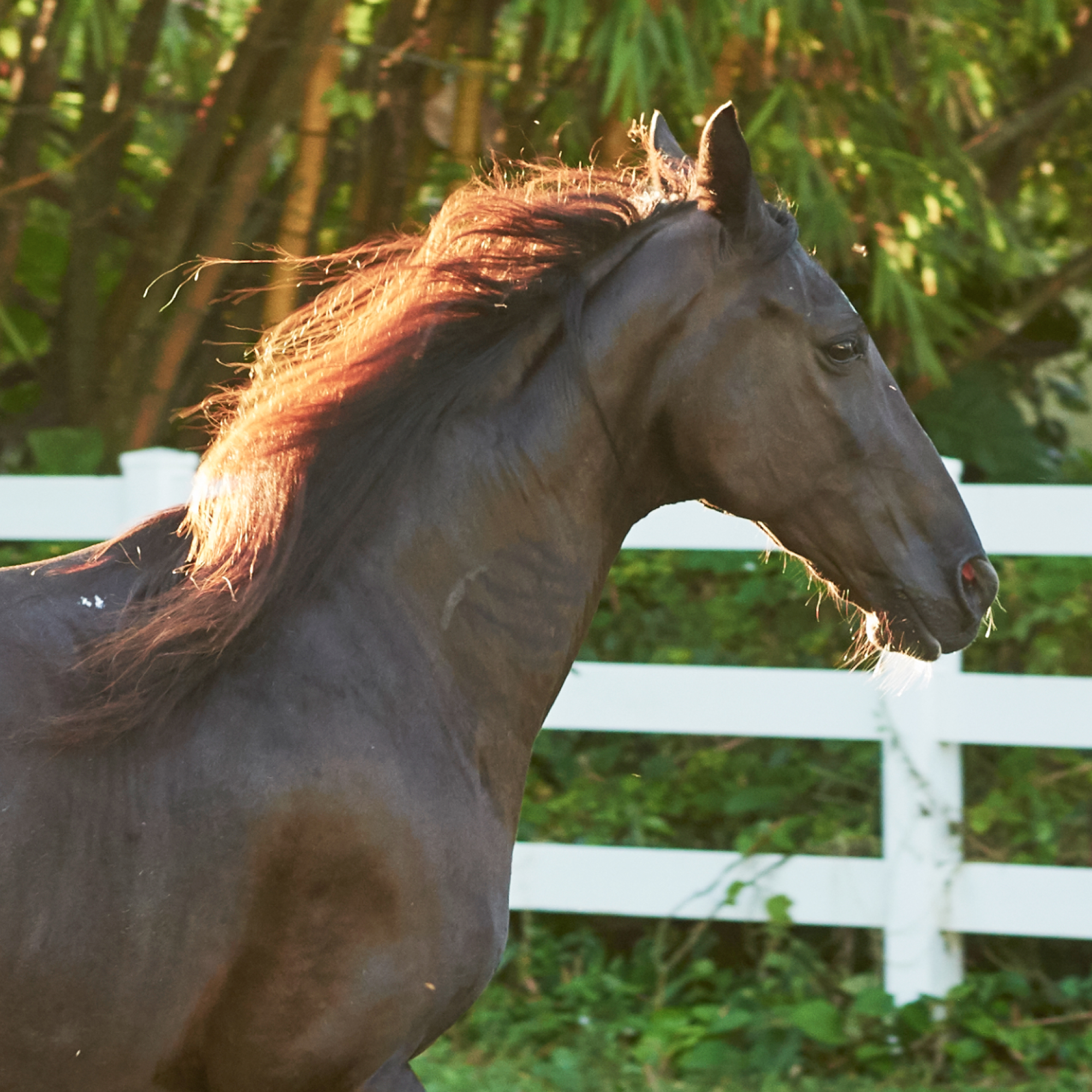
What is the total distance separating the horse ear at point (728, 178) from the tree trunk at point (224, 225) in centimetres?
292

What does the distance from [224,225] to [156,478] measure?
1344 millimetres

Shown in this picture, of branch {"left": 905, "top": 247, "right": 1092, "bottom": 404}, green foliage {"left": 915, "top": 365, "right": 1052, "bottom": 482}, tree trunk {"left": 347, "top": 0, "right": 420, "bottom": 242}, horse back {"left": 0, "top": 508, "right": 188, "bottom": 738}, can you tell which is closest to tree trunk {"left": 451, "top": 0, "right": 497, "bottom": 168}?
tree trunk {"left": 347, "top": 0, "right": 420, "bottom": 242}

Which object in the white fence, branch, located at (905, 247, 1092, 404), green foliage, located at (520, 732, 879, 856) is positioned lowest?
green foliage, located at (520, 732, 879, 856)

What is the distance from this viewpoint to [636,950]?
148 inches

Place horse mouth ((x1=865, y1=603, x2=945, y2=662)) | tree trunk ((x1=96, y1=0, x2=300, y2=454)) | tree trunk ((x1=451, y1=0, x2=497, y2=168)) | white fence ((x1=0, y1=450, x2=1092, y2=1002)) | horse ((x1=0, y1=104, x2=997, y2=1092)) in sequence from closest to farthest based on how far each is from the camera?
horse ((x1=0, y1=104, x2=997, y2=1092))
horse mouth ((x1=865, y1=603, x2=945, y2=662))
white fence ((x1=0, y1=450, x2=1092, y2=1002))
tree trunk ((x1=96, y1=0, x2=300, y2=454))
tree trunk ((x1=451, y1=0, x2=497, y2=168))

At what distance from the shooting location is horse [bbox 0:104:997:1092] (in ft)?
5.48

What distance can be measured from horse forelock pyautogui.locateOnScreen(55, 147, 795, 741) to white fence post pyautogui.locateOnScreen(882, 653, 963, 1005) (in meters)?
1.89

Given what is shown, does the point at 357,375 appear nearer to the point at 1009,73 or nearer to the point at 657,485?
the point at 657,485

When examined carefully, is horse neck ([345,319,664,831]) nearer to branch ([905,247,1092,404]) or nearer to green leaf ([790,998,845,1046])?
green leaf ([790,998,845,1046])

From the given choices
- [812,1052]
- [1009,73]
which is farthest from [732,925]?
[1009,73]

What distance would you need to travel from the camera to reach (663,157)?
2076 millimetres

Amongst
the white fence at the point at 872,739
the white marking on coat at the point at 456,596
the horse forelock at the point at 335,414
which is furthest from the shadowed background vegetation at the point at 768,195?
the white marking on coat at the point at 456,596

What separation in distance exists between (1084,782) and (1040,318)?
99.5 inches

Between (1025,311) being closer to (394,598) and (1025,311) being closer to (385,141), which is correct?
(385,141)
